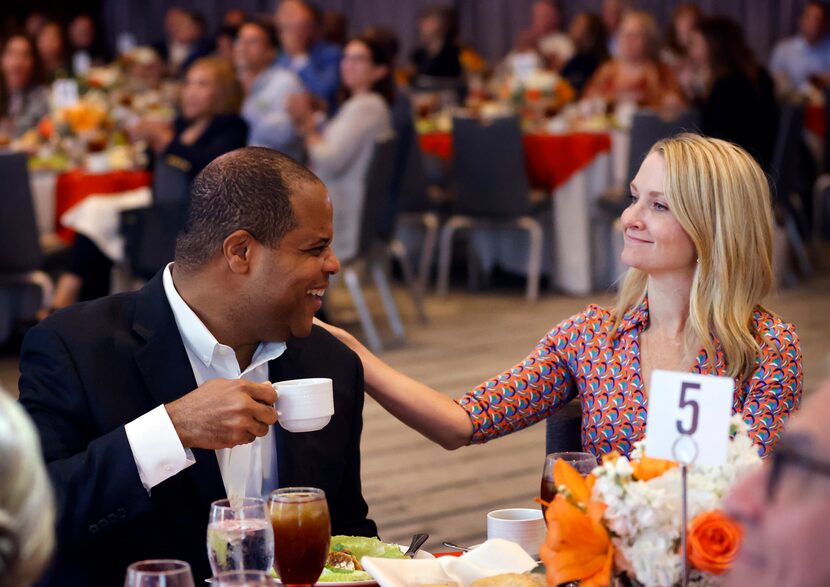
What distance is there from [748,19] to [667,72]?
4.82m

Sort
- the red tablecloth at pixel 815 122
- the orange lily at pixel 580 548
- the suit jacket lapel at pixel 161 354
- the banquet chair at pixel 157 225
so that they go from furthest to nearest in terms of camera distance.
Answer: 1. the red tablecloth at pixel 815 122
2. the banquet chair at pixel 157 225
3. the suit jacket lapel at pixel 161 354
4. the orange lily at pixel 580 548

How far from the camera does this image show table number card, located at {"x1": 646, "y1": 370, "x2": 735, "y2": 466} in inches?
54.7

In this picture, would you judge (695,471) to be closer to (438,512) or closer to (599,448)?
(599,448)

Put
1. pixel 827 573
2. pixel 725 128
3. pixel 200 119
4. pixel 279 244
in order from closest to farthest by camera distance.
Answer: pixel 827 573
pixel 279 244
pixel 200 119
pixel 725 128

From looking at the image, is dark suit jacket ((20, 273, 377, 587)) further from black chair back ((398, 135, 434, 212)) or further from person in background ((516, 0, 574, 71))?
person in background ((516, 0, 574, 71))

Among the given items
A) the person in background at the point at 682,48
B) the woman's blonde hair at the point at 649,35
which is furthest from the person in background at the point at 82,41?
the woman's blonde hair at the point at 649,35

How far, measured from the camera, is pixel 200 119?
19.4ft

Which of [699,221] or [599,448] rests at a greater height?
[699,221]

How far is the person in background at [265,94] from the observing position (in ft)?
20.9

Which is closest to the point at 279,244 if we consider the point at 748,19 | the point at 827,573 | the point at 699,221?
the point at 699,221

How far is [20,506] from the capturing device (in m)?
0.95

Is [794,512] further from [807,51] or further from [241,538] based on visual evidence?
[807,51]

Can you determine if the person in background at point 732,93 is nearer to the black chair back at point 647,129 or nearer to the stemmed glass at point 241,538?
the black chair back at point 647,129

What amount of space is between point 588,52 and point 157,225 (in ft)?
18.4
